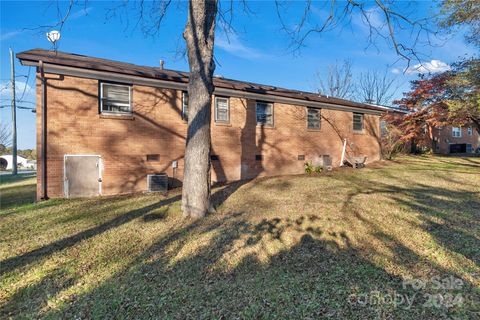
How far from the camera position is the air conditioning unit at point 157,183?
880 centimetres

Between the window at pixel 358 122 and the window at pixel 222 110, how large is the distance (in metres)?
8.68

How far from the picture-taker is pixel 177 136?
990cm

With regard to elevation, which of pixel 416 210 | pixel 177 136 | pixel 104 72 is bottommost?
pixel 416 210

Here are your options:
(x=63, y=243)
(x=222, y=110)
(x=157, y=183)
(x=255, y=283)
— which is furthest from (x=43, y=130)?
(x=255, y=283)

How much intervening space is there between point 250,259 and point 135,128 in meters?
7.00

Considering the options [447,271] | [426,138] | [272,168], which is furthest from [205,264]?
[426,138]

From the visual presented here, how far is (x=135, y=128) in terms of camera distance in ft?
29.8

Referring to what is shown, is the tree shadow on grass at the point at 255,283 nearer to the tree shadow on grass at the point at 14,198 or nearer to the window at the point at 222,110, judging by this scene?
the tree shadow on grass at the point at 14,198

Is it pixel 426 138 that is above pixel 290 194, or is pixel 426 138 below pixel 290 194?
above

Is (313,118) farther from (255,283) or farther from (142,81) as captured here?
(255,283)

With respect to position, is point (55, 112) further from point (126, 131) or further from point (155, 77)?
point (155, 77)

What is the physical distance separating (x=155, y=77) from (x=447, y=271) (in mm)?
9265

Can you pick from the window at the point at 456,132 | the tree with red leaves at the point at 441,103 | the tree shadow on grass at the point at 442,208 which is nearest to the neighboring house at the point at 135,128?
the tree shadow on grass at the point at 442,208

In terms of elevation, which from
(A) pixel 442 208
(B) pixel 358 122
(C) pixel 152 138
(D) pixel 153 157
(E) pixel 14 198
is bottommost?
(E) pixel 14 198
